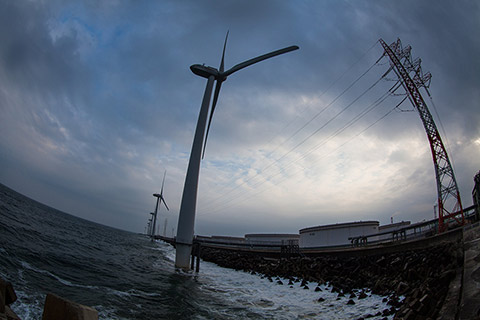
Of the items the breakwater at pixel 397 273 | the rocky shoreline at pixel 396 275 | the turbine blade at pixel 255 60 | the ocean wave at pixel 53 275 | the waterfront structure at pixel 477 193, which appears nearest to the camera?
the rocky shoreline at pixel 396 275

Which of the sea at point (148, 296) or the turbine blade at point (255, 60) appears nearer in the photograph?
the sea at point (148, 296)

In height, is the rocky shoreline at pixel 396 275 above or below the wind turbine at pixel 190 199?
below

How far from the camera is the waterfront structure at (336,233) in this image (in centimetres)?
3597

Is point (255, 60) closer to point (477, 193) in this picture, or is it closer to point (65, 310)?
point (477, 193)

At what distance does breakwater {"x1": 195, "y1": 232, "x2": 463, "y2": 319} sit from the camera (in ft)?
27.8

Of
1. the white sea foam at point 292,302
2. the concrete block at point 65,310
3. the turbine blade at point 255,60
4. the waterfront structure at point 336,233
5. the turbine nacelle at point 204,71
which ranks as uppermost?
the turbine blade at point 255,60

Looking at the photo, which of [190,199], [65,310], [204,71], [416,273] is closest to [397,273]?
[416,273]

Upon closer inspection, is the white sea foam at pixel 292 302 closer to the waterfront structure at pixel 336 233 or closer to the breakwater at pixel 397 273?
the breakwater at pixel 397 273

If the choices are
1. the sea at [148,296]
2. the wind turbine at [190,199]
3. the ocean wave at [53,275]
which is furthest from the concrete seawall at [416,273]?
the ocean wave at [53,275]

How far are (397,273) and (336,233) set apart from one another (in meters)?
24.2

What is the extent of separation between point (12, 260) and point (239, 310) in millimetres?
13897

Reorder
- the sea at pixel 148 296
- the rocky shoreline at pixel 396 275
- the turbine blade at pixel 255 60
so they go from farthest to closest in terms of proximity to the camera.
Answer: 1. the turbine blade at pixel 255 60
2. the sea at pixel 148 296
3. the rocky shoreline at pixel 396 275

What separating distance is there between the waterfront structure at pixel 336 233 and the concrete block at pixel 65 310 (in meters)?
37.5

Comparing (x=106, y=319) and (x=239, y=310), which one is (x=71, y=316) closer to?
(x=106, y=319)
